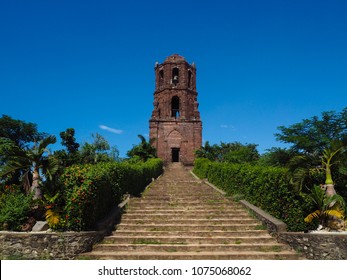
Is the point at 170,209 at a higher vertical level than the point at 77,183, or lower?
lower

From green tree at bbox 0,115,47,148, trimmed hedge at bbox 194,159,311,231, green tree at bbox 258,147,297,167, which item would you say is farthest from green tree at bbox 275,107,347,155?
green tree at bbox 0,115,47,148

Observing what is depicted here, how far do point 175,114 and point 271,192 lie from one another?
27189 mm

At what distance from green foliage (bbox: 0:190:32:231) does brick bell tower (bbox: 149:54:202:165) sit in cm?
2397

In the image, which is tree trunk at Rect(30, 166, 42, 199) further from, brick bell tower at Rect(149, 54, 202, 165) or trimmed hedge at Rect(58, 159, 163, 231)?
brick bell tower at Rect(149, 54, 202, 165)

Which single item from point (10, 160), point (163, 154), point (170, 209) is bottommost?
point (170, 209)

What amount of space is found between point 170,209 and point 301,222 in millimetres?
5025

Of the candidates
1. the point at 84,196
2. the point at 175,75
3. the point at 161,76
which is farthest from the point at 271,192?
the point at 161,76

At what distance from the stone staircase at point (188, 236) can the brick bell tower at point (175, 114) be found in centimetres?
2164

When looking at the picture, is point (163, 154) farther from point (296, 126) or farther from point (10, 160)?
point (10, 160)

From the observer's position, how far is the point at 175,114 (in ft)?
119

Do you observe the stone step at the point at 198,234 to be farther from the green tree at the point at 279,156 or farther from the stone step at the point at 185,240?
the green tree at the point at 279,156

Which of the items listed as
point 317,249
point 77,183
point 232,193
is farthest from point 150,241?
point 232,193

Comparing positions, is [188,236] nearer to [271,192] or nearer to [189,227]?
[189,227]

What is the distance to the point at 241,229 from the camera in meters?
9.59
